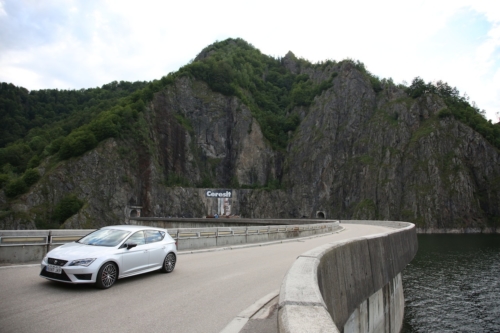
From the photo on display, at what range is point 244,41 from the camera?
171625 mm

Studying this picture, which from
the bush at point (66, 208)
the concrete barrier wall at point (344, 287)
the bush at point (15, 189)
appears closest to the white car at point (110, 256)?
the concrete barrier wall at point (344, 287)

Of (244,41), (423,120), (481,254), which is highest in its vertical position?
(244,41)

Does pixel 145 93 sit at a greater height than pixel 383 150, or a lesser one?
greater

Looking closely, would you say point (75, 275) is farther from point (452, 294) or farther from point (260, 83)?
point (260, 83)

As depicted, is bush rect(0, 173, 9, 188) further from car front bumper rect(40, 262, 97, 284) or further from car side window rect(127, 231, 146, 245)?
car front bumper rect(40, 262, 97, 284)

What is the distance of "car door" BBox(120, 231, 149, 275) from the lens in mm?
9656

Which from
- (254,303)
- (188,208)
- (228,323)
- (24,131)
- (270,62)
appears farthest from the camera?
(270,62)

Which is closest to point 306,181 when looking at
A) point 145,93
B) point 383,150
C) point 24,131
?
point 383,150

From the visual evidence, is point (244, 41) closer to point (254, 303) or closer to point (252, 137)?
point (252, 137)

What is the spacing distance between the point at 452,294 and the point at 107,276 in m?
24.9

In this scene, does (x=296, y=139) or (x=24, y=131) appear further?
(x=24, y=131)

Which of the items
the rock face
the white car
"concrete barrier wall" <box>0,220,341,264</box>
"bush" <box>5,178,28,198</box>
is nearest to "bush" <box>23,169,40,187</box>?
"bush" <box>5,178,28,198</box>

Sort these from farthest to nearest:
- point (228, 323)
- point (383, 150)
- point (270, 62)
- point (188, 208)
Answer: point (270, 62) < point (383, 150) < point (188, 208) < point (228, 323)

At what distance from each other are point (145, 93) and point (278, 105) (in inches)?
2108
